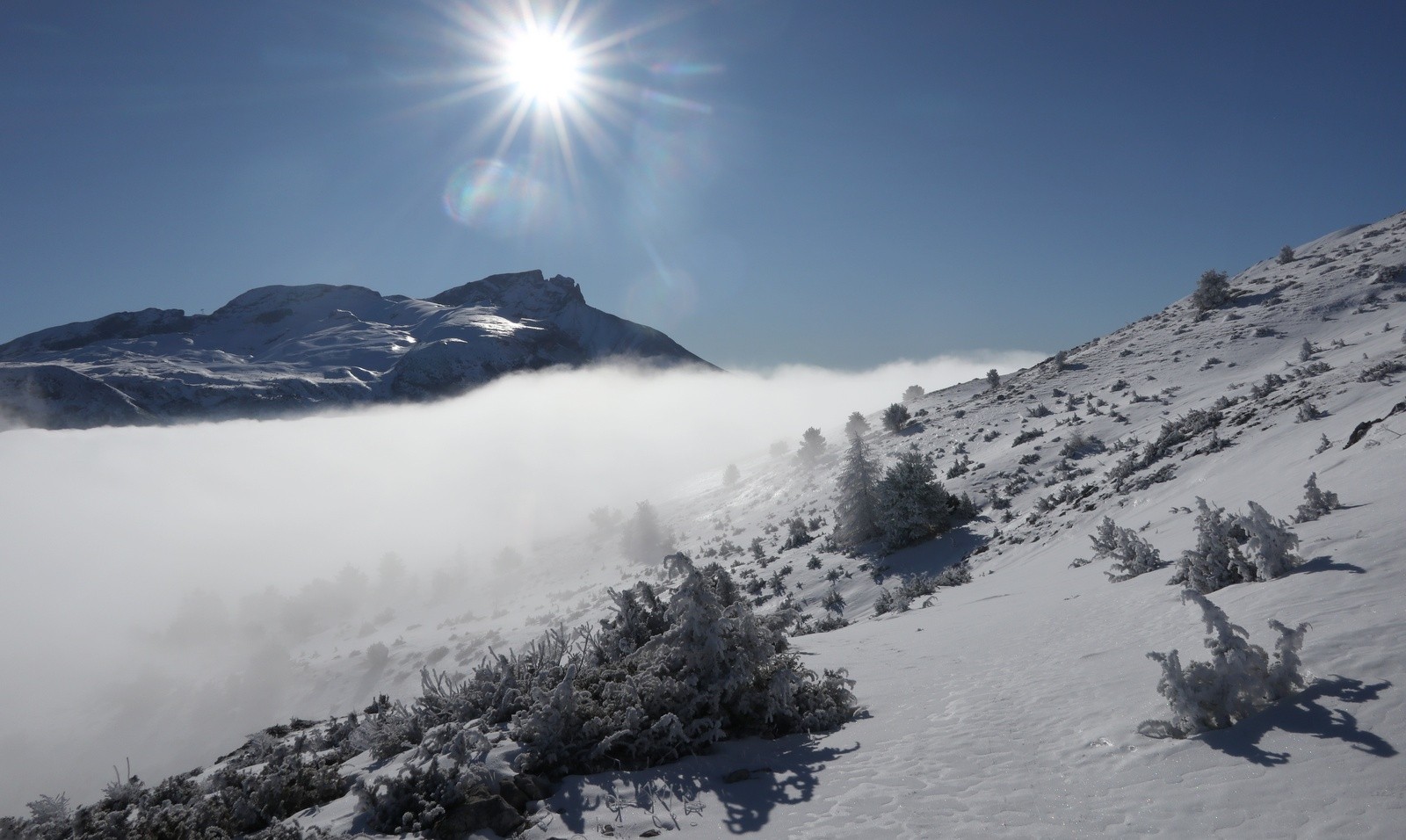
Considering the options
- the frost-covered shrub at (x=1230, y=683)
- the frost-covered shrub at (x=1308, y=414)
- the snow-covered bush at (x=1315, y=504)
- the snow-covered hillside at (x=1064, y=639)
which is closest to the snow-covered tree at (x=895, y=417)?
the snow-covered hillside at (x=1064, y=639)

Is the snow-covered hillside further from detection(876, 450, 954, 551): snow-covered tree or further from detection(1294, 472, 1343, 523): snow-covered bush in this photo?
detection(876, 450, 954, 551): snow-covered tree

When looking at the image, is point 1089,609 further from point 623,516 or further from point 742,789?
point 623,516

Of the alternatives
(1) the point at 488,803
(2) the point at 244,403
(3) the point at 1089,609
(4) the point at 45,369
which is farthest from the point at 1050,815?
(4) the point at 45,369

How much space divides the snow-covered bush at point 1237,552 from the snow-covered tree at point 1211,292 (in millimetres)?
39681

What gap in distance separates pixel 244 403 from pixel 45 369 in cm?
3351

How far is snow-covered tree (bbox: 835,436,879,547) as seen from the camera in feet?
70.5

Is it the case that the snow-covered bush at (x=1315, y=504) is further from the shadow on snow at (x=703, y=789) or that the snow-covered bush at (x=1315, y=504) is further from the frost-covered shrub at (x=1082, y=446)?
the frost-covered shrub at (x=1082, y=446)

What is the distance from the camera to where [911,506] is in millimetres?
19922

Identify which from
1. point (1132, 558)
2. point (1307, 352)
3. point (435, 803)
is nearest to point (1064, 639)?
point (1132, 558)

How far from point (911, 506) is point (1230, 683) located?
52.6 feet

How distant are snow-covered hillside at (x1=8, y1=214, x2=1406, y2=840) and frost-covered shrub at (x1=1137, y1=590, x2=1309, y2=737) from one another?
113mm

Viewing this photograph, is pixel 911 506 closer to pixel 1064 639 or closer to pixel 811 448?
pixel 1064 639

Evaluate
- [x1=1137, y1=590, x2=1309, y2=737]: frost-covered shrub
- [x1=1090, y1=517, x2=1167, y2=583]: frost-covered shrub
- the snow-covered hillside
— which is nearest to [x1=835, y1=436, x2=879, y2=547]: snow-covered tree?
the snow-covered hillside

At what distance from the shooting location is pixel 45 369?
12412 centimetres
